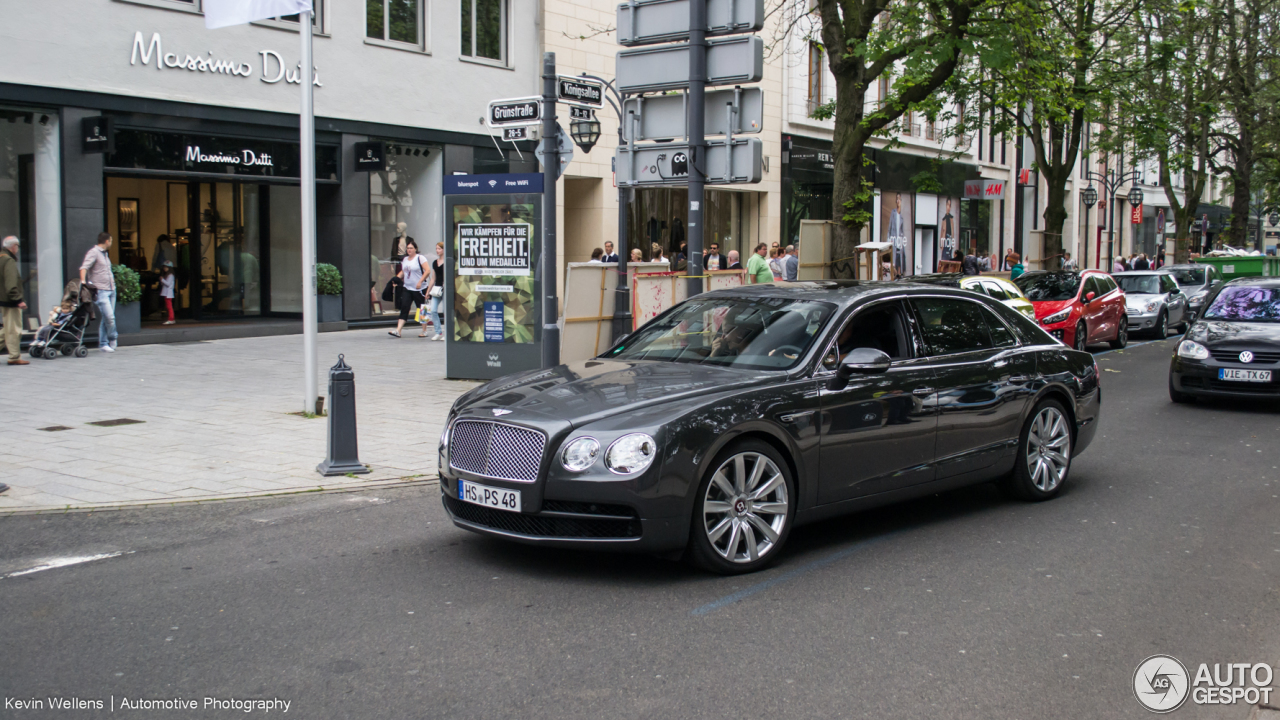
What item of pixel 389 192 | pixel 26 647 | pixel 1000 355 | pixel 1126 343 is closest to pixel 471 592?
pixel 26 647

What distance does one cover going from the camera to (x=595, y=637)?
4.73 metres

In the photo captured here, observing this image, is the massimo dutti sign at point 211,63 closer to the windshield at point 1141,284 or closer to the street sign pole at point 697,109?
the street sign pole at point 697,109

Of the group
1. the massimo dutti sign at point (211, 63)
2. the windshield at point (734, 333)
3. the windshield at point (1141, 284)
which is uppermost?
the massimo dutti sign at point (211, 63)

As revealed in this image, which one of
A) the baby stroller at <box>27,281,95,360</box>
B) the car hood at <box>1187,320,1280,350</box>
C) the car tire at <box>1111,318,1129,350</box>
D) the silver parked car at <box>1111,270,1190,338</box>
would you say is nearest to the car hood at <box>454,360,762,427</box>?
the car hood at <box>1187,320,1280,350</box>

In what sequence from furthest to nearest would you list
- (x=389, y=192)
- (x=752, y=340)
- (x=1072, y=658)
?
(x=389, y=192), (x=752, y=340), (x=1072, y=658)

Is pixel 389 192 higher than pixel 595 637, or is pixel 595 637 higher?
pixel 389 192

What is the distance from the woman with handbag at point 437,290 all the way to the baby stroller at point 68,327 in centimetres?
571

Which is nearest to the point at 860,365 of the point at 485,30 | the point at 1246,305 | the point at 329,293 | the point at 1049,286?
the point at 1246,305

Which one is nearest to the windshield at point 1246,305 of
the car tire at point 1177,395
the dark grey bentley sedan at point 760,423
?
the car tire at point 1177,395

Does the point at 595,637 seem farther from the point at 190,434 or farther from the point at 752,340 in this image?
the point at 190,434

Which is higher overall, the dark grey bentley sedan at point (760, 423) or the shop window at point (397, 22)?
the shop window at point (397, 22)

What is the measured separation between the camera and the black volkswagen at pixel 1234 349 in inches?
472

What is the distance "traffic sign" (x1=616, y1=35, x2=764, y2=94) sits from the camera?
36.1ft

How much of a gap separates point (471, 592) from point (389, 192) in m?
17.8
